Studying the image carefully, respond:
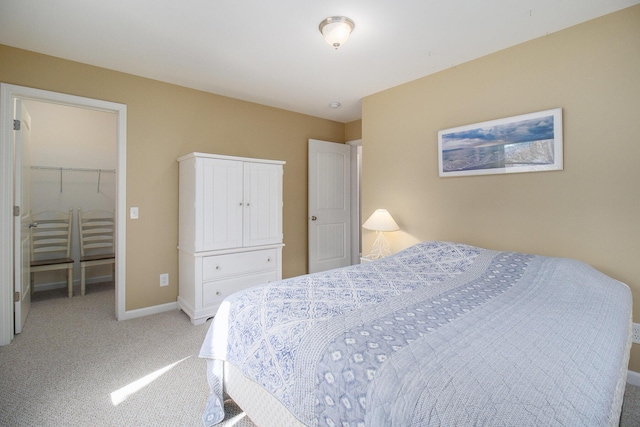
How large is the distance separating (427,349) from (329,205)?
11.0 feet

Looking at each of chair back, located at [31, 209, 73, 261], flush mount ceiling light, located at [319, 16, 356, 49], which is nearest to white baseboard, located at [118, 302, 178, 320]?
chair back, located at [31, 209, 73, 261]

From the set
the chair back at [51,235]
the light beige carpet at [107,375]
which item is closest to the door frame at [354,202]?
the light beige carpet at [107,375]

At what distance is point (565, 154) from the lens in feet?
7.02

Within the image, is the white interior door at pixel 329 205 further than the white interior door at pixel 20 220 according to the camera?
Yes

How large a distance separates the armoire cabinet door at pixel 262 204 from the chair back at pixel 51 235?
97.9 inches

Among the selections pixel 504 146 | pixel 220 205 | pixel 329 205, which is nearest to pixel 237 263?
pixel 220 205

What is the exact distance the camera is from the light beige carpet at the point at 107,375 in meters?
1.64

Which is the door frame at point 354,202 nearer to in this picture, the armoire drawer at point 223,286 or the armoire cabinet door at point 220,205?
the armoire drawer at point 223,286

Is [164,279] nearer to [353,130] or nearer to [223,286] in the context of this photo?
[223,286]

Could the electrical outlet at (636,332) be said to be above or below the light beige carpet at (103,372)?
above

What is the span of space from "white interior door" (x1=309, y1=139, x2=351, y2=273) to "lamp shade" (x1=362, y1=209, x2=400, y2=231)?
126 cm

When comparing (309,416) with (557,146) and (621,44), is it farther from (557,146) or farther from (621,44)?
(621,44)

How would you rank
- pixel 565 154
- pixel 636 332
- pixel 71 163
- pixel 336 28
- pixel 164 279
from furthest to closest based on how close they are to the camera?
pixel 71 163 → pixel 164 279 → pixel 565 154 → pixel 336 28 → pixel 636 332

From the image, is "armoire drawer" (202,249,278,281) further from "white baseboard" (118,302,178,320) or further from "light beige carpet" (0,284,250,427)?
"white baseboard" (118,302,178,320)
